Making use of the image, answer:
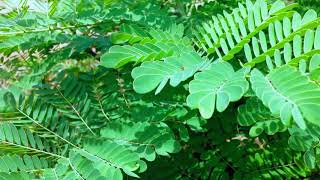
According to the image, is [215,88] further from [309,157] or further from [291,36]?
[309,157]

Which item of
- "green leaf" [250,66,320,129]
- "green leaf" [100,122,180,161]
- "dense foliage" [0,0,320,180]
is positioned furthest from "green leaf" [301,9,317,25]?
"green leaf" [100,122,180,161]

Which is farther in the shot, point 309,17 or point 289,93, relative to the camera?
point 309,17

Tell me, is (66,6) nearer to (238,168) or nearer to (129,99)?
(129,99)

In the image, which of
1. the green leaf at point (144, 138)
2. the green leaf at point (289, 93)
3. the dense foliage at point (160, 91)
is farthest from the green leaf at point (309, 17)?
the green leaf at point (144, 138)

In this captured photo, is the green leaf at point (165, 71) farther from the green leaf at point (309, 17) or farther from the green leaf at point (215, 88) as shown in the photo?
the green leaf at point (309, 17)

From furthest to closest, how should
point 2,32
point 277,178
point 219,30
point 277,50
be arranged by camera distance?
point 277,178 < point 2,32 < point 219,30 < point 277,50

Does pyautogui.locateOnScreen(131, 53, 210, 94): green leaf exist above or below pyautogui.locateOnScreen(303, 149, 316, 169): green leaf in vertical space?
above

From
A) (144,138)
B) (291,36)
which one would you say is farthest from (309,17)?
(144,138)

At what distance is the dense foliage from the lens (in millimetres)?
799

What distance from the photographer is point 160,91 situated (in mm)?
1072

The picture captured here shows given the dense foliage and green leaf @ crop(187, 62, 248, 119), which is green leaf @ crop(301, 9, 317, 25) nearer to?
the dense foliage

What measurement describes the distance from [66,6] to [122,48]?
17.1 inches

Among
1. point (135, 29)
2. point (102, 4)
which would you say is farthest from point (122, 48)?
point (102, 4)

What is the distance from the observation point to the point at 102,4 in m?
1.29
